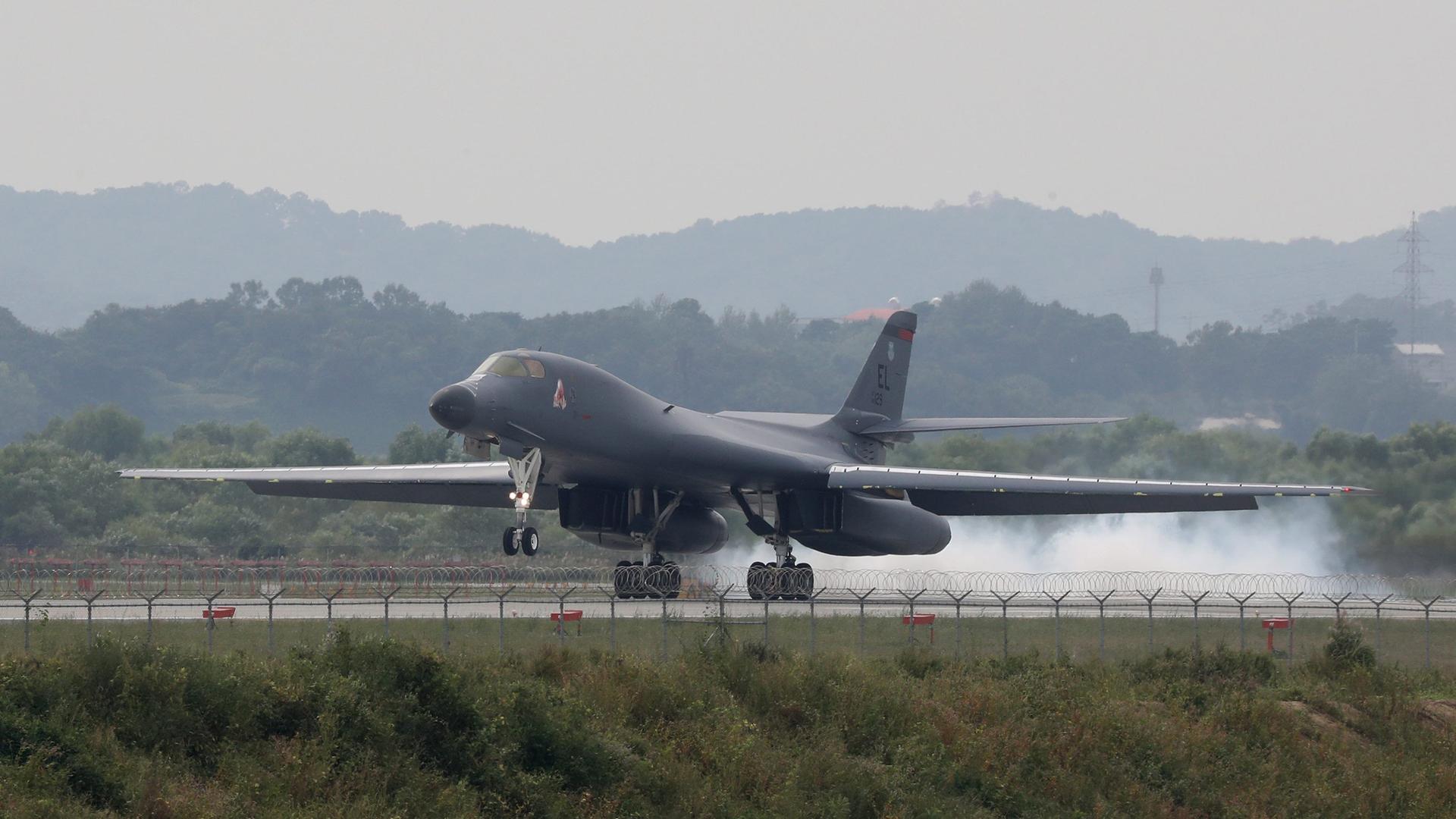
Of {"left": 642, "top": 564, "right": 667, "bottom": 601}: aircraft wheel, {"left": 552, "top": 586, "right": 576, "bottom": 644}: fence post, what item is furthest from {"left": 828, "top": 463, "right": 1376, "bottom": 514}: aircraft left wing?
{"left": 552, "top": 586, "right": 576, "bottom": 644}: fence post

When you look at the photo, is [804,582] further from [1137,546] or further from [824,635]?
[1137,546]

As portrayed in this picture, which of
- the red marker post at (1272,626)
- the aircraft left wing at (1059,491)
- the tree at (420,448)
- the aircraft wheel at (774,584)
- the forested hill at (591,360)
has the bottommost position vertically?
the red marker post at (1272,626)

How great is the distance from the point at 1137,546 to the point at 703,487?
51.3ft

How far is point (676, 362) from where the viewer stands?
139500mm

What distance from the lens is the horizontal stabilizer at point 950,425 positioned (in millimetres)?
36406

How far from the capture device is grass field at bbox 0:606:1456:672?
2461 cm

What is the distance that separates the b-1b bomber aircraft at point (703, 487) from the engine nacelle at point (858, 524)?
3 cm

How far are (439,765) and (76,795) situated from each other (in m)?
3.57

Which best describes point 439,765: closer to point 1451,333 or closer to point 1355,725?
point 1355,725

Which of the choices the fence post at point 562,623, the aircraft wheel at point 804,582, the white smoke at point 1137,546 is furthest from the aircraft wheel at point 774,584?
the white smoke at point 1137,546

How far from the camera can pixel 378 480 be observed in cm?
3559

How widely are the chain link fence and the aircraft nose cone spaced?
2946 mm

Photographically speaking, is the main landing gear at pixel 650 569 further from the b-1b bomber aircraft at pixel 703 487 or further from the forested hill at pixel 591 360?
the forested hill at pixel 591 360

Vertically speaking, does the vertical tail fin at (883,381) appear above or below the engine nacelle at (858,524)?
above
